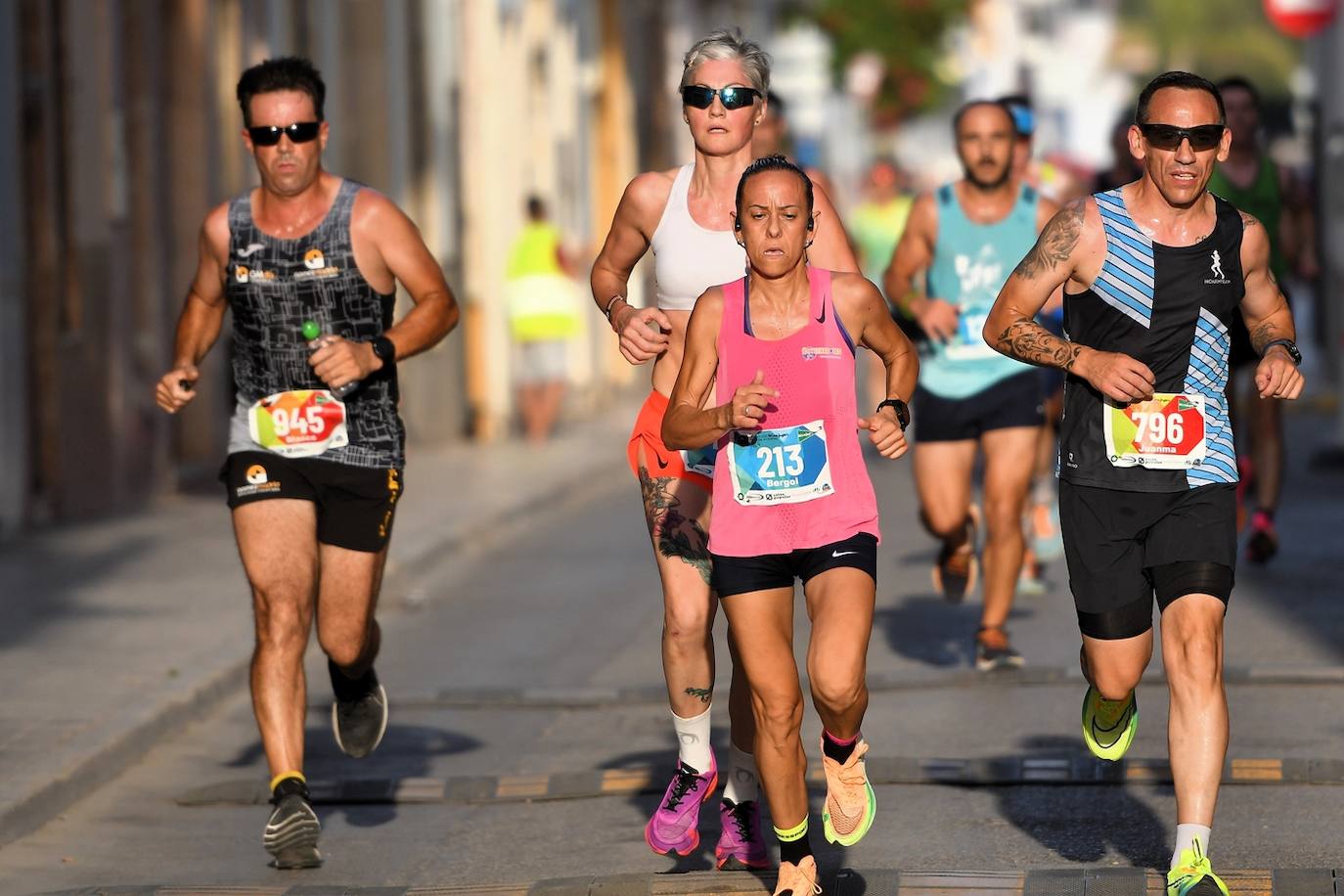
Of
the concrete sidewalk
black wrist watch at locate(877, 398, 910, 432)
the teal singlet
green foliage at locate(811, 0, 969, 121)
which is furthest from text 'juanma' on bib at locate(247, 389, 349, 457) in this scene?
green foliage at locate(811, 0, 969, 121)

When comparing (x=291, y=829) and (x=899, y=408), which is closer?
(x=899, y=408)

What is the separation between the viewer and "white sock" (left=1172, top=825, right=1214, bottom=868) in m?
6.05

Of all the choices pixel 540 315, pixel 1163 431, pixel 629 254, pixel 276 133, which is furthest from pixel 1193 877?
pixel 540 315

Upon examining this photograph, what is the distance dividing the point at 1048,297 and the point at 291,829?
2.37m

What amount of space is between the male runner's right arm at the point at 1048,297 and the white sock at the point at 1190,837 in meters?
0.98

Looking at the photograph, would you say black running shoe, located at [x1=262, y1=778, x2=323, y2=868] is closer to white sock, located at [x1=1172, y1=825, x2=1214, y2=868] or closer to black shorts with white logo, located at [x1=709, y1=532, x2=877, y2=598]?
black shorts with white logo, located at [x1=709, y1=532, x2=877, y2=598]

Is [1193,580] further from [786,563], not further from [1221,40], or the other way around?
[1221,40]

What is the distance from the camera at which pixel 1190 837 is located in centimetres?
606

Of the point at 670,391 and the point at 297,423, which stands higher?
the point at 670,391

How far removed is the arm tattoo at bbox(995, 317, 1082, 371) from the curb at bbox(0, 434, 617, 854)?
2.27 metres

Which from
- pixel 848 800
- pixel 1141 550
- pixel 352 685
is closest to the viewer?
pixel 848 800

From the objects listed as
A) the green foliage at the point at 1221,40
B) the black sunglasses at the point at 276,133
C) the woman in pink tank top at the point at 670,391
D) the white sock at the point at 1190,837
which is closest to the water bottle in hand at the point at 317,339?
the black sunglasses at the point at 276,133

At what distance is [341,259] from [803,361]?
5.83 feet

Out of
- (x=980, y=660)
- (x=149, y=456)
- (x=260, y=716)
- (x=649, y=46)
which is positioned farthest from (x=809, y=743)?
(x=649, y=46)
